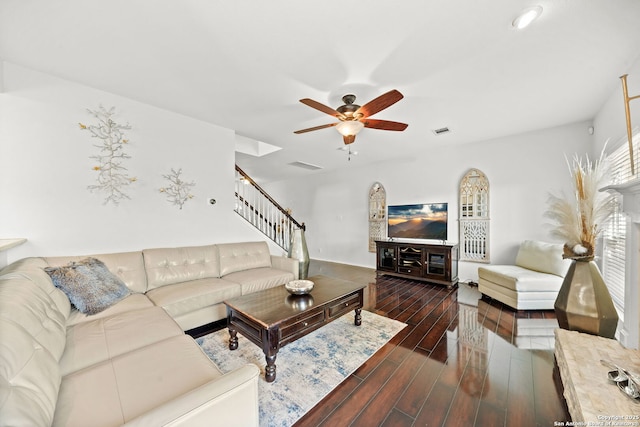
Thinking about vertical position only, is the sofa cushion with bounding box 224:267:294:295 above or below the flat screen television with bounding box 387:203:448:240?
below

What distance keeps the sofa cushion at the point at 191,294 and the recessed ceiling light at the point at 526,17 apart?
322cm

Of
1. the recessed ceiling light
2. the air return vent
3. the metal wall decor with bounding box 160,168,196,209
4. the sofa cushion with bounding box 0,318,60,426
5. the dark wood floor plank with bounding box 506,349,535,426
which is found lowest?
the dark wood floor plank with bounding box 506,349,535,426

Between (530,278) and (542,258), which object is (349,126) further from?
(542,258)

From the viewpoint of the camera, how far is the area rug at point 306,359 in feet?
4.90

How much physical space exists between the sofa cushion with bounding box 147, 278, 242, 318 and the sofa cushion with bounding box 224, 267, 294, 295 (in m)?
0.11

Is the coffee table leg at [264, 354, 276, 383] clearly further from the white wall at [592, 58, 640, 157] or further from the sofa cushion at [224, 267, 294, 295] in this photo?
the white wall at [592, 58, 640, 157]

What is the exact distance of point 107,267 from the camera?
2.25 metres

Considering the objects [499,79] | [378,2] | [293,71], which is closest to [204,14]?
[293,71]

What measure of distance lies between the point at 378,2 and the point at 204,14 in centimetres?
112

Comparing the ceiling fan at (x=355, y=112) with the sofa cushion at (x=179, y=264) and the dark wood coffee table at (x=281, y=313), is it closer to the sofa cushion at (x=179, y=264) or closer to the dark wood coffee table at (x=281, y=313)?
the dark wood coffee table at (x=281, y=313)

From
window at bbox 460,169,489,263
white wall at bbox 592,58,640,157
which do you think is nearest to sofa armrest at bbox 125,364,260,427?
→ white wall at bbox 592,58,640,157

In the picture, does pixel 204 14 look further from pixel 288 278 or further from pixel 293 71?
pixel 288 278

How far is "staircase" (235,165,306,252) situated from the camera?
4.22 meters

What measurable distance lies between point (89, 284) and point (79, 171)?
1.26m
